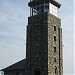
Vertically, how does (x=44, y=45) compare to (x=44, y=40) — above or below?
below

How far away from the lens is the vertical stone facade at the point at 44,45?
4497cm

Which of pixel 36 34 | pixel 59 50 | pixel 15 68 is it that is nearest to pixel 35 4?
pixel 36 34

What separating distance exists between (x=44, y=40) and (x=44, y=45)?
0.97 metres

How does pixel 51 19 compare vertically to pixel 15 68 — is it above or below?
above

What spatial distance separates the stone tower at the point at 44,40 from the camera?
148ft

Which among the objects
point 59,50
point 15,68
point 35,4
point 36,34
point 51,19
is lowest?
point 15,68

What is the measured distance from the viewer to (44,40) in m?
45.6

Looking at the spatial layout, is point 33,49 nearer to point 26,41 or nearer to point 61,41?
point 26,41

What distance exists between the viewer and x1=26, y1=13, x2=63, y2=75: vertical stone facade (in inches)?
1770

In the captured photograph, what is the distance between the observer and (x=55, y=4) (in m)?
49.0

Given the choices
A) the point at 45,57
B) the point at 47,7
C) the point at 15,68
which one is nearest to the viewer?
the point at 45,57

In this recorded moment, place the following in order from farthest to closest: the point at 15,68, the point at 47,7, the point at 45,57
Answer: the point at 15,68
the point at 47,7
the point at 45,57

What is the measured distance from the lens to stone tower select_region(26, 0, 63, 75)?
148ft

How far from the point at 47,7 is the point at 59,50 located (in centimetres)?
888
